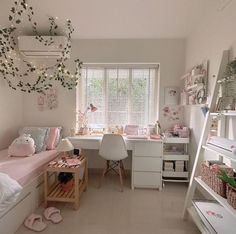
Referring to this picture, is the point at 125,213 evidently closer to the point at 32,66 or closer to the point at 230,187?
the point at 230,187

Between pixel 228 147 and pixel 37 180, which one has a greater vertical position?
pixel 228 147

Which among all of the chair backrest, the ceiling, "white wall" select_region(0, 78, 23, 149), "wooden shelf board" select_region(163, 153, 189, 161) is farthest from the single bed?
the ceiling

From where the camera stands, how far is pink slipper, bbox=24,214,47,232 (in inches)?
78.2

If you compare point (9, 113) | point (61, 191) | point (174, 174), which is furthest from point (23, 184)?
point (174, 174)

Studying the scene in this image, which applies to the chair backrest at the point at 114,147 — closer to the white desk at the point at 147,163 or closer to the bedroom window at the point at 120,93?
the white desk at the point at 147,163

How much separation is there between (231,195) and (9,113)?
327 cm

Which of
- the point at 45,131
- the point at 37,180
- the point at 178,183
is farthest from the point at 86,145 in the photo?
the point at 178,183

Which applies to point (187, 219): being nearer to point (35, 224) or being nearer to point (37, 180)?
point (35, 224)

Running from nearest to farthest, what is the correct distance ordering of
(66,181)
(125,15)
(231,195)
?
1. (231,195)
2. (66,181)
3. (125,15)

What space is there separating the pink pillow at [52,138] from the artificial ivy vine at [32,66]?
806mm

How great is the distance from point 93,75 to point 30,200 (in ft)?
7.64

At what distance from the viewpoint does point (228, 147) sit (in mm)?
1613

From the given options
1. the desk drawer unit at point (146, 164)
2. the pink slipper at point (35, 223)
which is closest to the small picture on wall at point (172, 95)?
the desk drawer unit at point (146, 164)

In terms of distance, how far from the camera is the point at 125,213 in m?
2.33
